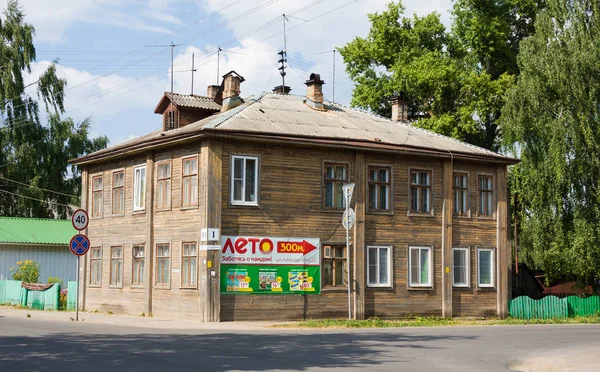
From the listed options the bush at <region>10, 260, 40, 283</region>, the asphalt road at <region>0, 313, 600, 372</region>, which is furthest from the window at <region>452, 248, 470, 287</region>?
the bush at <region>10, 260, 40, 283</region>

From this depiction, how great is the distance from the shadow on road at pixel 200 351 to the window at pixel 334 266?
9.89m

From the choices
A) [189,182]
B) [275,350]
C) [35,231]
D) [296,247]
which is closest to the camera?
[275,350]

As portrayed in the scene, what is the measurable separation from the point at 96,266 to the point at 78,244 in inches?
427

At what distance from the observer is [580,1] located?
132 feet

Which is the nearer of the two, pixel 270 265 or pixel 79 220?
pixel 79 220

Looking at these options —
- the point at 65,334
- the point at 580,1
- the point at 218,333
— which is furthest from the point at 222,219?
the point at 580,1

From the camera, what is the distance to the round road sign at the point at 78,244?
2618 centimetres

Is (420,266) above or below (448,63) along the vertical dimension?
below

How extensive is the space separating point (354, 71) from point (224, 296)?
26.4 metres

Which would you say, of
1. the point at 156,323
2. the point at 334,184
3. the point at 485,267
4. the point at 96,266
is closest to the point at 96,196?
the point at 96,266

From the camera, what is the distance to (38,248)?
45000 millimetres

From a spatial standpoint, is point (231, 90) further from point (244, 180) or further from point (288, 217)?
point (288, 217)

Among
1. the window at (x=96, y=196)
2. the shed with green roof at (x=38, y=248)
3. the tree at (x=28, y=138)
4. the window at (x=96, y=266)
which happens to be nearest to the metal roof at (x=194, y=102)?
the window at (x=96, y=196)

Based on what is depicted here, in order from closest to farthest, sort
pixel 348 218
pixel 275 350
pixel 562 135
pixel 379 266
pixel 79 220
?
pixel 275 350
pixel 79 220
pixel 348 218
pixel 379 266
pixel 562 135
